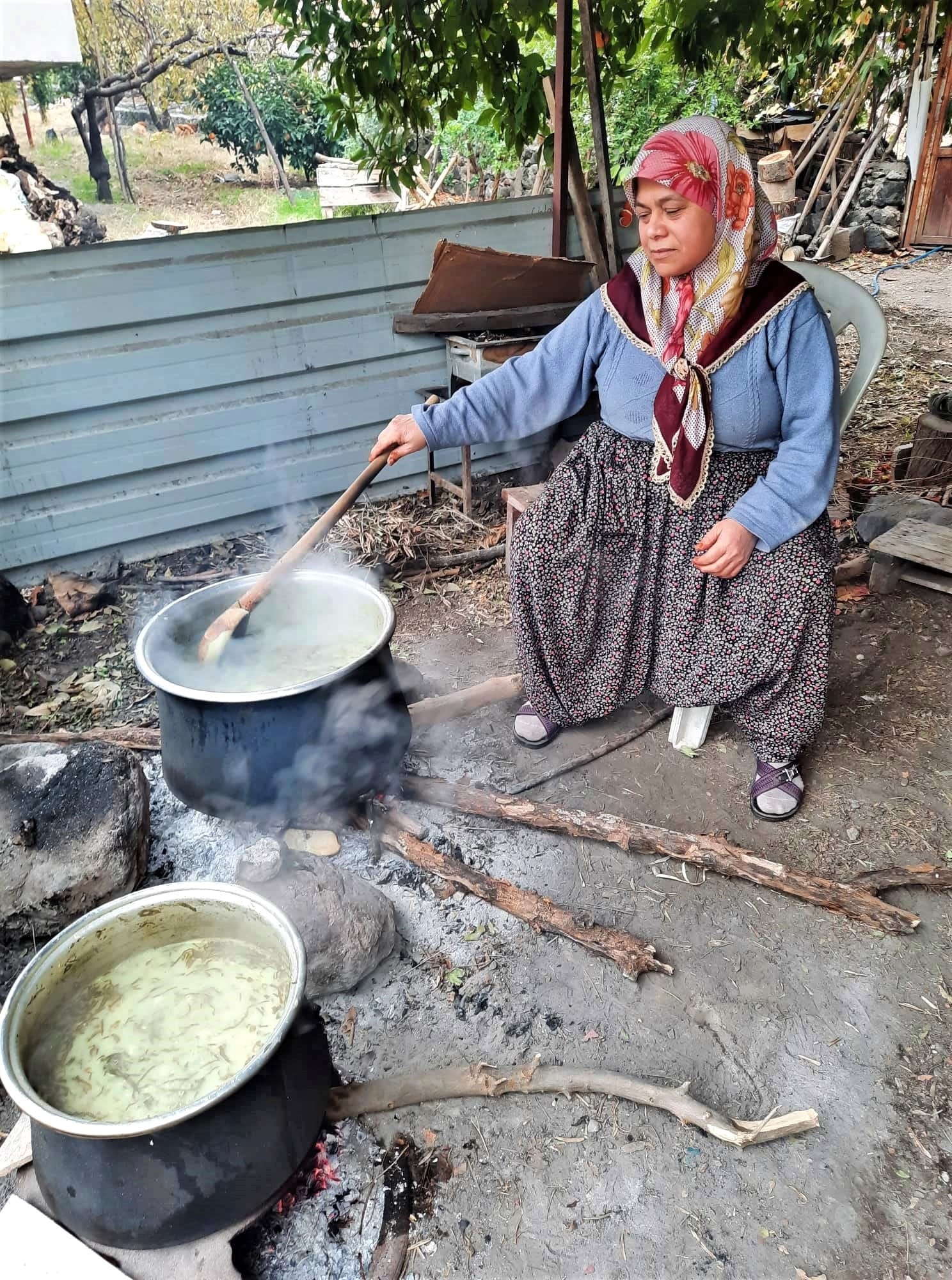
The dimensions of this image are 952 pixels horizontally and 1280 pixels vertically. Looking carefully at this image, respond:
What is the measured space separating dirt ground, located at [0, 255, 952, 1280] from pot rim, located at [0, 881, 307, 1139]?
583mm

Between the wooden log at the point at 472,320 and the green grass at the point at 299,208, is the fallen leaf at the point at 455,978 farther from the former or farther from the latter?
the green grass at the point at 299,208

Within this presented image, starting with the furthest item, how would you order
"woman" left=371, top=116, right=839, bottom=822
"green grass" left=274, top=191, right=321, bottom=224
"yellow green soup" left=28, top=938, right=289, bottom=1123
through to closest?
"green grass" left=274, top=191, right=321, bottom=224 < "woman" left=371, top=116, right=839, bottom=822 < "yellow green soup" left=28, top=938, right=289, bottom=1123

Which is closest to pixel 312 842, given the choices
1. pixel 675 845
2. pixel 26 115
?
pixel 675 845

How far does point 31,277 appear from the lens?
3.57 metres

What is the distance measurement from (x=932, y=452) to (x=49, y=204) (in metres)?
4.51

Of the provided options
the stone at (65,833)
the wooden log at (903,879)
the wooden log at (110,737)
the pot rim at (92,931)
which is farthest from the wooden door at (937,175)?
the pot rim at (92,931)

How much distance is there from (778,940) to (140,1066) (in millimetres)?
1604

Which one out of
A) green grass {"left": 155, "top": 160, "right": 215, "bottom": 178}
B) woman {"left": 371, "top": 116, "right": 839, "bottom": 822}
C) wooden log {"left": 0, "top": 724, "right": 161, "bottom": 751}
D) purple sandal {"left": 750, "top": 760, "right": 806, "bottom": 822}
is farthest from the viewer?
green grass {"left": 155, "top": 160, "right": 215, "bottom": 178}

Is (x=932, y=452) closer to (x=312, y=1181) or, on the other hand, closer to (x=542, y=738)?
(x=542, y=738)

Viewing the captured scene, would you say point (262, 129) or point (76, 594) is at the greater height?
point (262, 129)

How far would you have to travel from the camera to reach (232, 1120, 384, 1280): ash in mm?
1545

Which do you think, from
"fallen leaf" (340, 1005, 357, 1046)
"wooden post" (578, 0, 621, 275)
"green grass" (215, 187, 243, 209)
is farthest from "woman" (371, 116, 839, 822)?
"wooden post" (578, 0, 621, 275)

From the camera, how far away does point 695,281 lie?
2.21m

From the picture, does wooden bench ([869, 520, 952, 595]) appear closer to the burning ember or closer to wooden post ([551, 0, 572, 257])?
wooden post ([551, 0, 572, 257])
